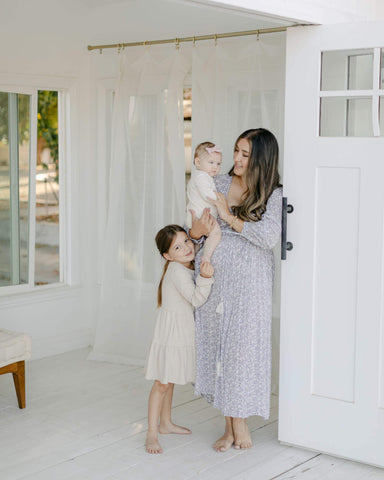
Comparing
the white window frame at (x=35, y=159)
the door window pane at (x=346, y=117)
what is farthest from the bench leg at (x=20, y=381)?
the door window pane at (x=346, y=117)

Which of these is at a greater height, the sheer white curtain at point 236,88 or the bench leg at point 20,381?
the sheer white curtain at point 236,88

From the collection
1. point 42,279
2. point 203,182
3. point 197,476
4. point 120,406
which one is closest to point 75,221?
point 42,279

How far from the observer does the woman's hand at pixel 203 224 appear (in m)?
3.55

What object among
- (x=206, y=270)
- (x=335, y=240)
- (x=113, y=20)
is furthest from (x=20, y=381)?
(x=113, y=20)

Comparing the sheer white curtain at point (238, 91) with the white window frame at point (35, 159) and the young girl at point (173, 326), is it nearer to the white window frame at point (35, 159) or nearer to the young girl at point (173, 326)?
the young girl at point (173, 326)

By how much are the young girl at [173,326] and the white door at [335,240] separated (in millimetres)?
459

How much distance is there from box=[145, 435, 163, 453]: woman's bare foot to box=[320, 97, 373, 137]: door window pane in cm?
169

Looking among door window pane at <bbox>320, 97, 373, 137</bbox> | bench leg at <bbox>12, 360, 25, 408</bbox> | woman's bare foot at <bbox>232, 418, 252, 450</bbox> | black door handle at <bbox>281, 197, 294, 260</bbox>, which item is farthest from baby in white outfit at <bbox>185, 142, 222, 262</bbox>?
bench leg at <bbox>12, 360, 25, 408</bbox>

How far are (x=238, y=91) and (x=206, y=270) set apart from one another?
4.59 feet

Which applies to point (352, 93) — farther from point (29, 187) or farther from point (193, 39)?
point (29, 187)

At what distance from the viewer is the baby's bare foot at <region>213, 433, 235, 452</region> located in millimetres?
3641

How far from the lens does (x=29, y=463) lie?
353cm

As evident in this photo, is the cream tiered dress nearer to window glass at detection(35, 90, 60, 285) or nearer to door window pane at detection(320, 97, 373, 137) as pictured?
door window pane at detection(320, 97, 373, 137)

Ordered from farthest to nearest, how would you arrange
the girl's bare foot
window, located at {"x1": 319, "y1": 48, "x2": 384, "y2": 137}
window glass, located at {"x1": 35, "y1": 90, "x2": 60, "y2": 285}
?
1. window glass, located at {"x1": 35, "y1": 90, "x2": 60, "y2": 285}
2. the girl's bare foot
3. window, located at {"x1": 319, "y1": 48, "x2": 384, "y2": 137}
